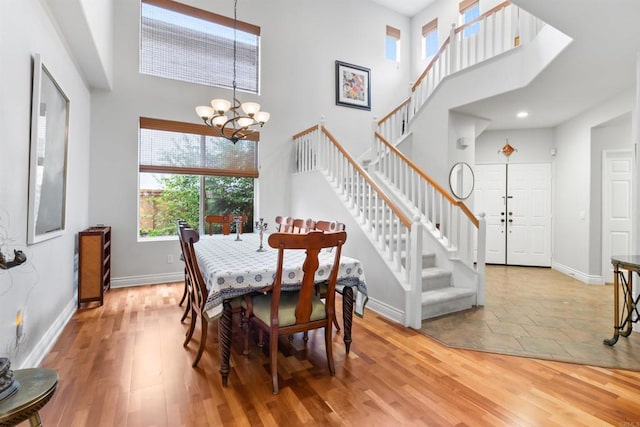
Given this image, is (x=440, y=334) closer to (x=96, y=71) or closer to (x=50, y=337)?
(x=50, y=337)

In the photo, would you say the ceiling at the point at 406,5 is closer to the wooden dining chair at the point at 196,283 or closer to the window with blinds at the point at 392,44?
the window with blinds at the point at 392,44

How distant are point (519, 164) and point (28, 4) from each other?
23.3ft

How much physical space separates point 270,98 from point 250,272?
14.1 feet

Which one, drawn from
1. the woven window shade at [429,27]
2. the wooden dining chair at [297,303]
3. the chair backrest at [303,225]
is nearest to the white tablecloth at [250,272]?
the wooden dining chair at [297,303]

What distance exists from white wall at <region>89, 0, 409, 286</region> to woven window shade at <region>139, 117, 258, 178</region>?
0.43ft

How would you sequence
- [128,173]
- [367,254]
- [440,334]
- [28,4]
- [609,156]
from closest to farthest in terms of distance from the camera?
[28,4] < [440,334] < [367,254] < [128,173] < [609,156]

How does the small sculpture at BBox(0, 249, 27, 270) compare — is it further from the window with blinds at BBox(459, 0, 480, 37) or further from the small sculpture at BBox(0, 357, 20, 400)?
the window with blinds at BBox(459, 0, 480, 37)

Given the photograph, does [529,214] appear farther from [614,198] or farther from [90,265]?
[90,265]

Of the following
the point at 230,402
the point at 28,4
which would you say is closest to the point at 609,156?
the point at 230,402

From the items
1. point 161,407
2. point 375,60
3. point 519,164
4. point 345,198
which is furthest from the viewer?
point 375,60

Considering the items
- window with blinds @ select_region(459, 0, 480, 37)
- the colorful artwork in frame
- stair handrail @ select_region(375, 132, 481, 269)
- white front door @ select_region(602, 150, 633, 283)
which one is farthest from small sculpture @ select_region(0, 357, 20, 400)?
window with blinds @ select_region(459, 0, 480, 37)

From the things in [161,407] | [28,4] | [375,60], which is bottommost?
[161,407]

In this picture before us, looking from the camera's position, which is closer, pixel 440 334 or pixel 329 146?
pixel 440 334

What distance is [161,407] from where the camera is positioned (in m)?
1.81
